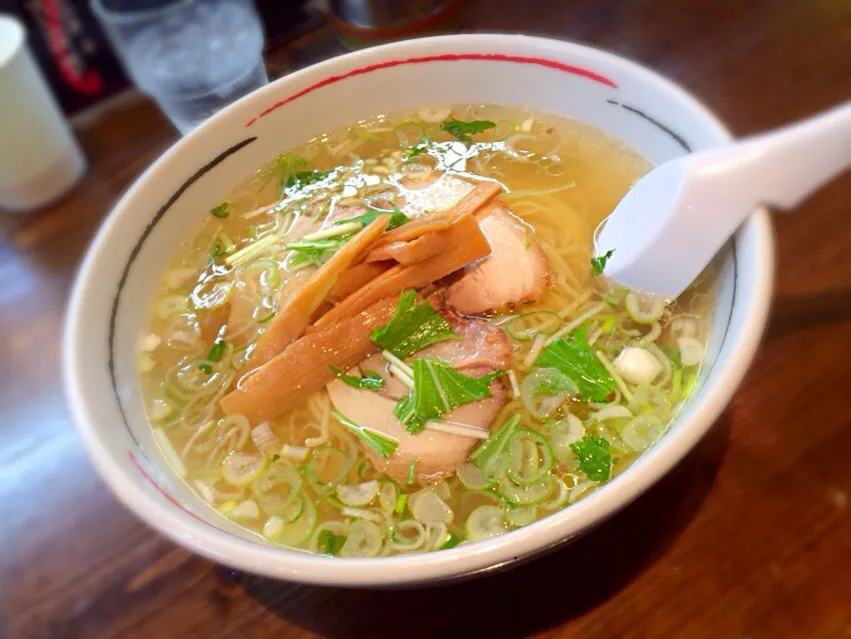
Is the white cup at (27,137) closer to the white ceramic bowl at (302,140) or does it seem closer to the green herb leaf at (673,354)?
the white ceramic bowl at (302,140)

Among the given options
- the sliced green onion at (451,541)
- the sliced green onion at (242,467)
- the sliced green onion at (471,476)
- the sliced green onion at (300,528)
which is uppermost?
the sliced green onion at (242,467)

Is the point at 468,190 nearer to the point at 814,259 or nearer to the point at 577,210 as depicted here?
the point at 577,210

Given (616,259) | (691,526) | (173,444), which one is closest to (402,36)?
(616,259)

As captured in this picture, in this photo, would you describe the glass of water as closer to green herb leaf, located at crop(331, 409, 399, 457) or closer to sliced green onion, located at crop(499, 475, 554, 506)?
green herb leaf, located at crop(331, 409, 399, 457)

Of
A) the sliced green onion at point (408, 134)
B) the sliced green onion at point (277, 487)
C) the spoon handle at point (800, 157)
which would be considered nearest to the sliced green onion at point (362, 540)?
the sliced green onion at point (277, 487)

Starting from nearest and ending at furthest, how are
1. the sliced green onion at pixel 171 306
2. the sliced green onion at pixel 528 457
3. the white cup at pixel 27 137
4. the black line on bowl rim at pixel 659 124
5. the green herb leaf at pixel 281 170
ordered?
the sliced green onion at pixel 528 457
the black line on bowl rim at pixel 659 124
the sliced green onion at pixel 171 306
the green herb leaf at pixel 281 170
the white cup at pixel 27 137

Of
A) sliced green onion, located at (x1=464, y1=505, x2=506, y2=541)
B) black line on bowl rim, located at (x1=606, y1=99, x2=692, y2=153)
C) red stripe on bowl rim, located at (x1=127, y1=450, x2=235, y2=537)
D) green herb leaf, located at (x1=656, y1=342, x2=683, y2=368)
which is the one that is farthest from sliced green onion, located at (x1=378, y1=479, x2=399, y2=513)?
black line on bowl rim, located at (x1=606, y1=99, x2=692, y2=153)
